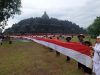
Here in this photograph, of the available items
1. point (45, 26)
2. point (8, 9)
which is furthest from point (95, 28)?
point (8, 9)

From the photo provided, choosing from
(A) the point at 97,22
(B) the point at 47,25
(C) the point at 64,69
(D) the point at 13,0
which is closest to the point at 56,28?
(B) the point at 47,25

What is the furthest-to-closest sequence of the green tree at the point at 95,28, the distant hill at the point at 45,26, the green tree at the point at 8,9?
the green tree at the point at 95,28 → the distant hill at the point at 45,26 → the green tree at the point at 8,9

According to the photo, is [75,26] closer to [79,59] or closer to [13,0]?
[13,0]

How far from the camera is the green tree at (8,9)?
239ft

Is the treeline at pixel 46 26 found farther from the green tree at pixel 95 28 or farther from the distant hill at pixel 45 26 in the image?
the green tree at pixel 95 28

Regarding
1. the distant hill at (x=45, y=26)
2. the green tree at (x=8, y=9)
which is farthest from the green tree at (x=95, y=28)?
the green tree at (x=8, y=9)

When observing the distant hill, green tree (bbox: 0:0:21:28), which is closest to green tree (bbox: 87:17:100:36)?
the distant hill

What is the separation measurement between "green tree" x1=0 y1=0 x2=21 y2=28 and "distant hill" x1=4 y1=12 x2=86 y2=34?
184 ft

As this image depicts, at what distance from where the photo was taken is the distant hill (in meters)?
135

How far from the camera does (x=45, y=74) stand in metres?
15.2

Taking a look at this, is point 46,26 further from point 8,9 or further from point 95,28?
point 8,9

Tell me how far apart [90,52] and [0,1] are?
60309 mm

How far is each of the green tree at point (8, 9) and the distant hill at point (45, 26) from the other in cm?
5599

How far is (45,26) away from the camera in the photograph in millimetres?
142875
